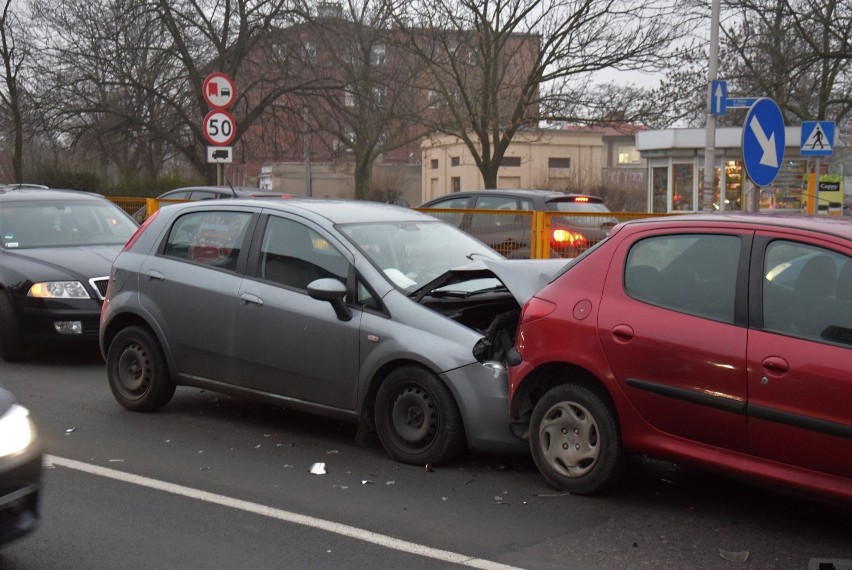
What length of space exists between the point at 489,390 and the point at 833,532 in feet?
6.56

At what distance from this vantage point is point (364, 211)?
23.9 feet

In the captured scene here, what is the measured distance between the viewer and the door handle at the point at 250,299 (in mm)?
6828

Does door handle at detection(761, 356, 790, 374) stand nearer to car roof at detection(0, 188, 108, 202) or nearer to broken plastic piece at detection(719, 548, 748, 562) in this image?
broken plastic piece at detection(719, 548, 748, 562)

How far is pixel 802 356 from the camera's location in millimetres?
4629

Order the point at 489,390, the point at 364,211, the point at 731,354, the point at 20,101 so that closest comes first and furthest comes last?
1. the point at 731,354
2. the point at 489,390
3. the point at 364,211
4. the point at 20,101

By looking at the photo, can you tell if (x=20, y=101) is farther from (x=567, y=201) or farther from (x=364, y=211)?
(x=364, y=211)

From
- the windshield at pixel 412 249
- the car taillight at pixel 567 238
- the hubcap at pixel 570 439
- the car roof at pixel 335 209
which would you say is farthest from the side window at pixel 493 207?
the hubcap at pixel 570 439

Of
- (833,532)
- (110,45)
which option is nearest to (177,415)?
(833,532)

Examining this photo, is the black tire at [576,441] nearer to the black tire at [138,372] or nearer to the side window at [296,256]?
the side window at [296,256]

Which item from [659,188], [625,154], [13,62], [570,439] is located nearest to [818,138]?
[570,439]

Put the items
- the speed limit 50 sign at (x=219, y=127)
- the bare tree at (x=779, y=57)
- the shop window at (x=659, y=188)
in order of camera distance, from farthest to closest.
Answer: the shop window at (x=659, y=188), the bare tree at (x=779, y=57), the speed limit 50 sign at (x=219, y=127)

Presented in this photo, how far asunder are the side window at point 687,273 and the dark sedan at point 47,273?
236 inches

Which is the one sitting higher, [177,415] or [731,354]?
[731,354]

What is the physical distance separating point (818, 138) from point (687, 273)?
34.7 ft
